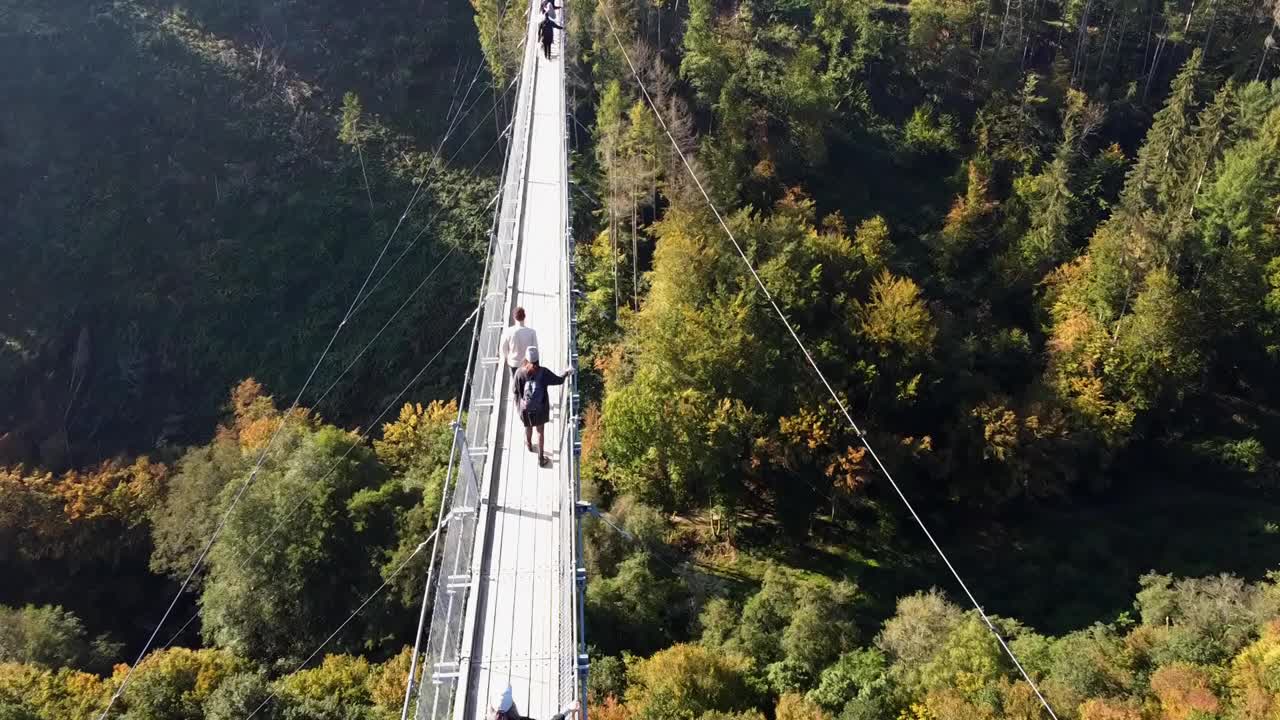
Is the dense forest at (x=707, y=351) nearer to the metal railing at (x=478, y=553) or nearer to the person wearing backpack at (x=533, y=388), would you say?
the metal railing at (x=478, y=553)

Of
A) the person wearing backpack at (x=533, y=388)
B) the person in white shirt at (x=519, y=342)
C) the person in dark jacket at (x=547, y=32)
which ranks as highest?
the person in dark jacket at (x=547, y=32)

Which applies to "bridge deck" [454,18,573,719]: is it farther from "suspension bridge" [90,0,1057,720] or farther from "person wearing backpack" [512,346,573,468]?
"person wearing backpack" [512,346,573,468]

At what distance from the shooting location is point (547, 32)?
22.2 m

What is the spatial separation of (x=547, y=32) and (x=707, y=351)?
33.9ft

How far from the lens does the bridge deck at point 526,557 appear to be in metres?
8.34

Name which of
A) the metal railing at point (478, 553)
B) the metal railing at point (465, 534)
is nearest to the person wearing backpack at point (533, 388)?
the metal railing at point (478, 553)

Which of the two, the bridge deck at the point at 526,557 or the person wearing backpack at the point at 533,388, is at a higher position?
the person wearing backpack at the point at 533,388

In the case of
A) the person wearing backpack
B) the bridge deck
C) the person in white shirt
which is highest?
the person in white shirt

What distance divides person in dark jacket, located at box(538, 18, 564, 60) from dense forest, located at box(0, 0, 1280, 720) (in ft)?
18.1

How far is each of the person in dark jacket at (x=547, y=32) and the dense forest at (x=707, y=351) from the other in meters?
5.51

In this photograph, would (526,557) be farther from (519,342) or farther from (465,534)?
(519,342)

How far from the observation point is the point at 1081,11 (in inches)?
1423

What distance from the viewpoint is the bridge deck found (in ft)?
27.3

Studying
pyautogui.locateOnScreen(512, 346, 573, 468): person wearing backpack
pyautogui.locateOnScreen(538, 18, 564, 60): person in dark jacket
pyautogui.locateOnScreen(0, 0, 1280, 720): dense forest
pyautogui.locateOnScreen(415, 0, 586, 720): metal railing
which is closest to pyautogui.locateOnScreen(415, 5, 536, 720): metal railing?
pyautogui.locateOnScreen(415, 0, 586, 720): metal railing
